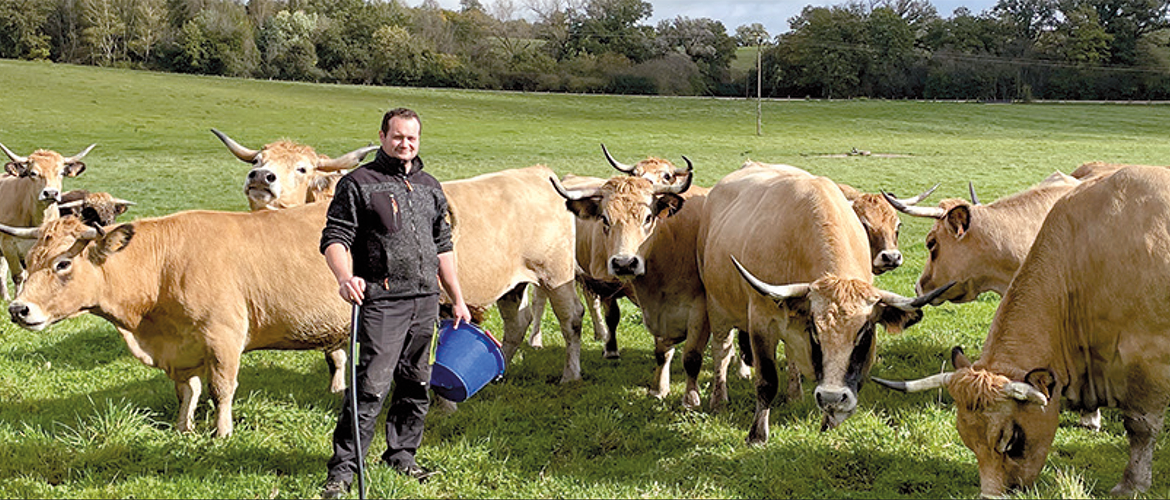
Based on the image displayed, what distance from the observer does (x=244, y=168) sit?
3341cm

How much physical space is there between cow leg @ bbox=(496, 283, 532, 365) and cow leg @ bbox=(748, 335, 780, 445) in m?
2.70

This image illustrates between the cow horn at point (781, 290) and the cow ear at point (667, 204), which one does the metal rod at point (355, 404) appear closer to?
the cow horn at point (781, 290)

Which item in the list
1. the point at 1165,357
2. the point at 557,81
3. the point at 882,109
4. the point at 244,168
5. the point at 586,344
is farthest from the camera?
the point at 557,81

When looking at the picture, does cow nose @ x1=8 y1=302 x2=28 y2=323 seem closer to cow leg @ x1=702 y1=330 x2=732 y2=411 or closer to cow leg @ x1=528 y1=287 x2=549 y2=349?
cow leg @ x1=528 y1=287 x2=549 y2=349

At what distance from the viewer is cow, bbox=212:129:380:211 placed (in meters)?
9.19

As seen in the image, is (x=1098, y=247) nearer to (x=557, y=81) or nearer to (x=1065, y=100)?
(x=557, y=81)

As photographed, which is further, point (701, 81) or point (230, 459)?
point (701, 81)

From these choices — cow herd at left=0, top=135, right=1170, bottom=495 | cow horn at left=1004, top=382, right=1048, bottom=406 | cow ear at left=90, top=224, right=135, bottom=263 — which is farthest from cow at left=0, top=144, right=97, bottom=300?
cow horn at left=1004, top=382, right=1048, bottom=406

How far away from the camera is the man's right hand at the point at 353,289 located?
4992mm

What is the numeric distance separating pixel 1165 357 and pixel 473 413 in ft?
16.1

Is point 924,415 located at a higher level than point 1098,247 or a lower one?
lower

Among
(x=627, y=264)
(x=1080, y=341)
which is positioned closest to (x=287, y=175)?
(x=627, y=264)

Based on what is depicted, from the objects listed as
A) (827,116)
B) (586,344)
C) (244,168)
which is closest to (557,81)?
(827,116)

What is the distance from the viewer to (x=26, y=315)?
245 inches
